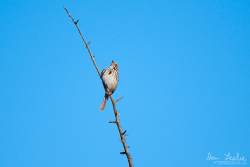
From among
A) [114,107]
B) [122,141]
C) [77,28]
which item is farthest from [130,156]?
[77,28]

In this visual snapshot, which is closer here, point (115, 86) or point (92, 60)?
point (92, 60)

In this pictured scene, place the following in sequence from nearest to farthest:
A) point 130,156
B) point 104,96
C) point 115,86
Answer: point 130,156 → point 104,96 → point 115,86

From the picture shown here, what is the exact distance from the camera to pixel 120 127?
5.02 meters

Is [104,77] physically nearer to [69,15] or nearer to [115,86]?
[115,86]

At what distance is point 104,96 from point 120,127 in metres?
3.82

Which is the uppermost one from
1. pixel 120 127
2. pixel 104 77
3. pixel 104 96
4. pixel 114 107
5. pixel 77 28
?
pixel 104 77

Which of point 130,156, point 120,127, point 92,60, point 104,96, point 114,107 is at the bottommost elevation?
point 130,156

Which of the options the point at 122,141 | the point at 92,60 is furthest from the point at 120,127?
the point at 92,60

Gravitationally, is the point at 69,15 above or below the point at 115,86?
below

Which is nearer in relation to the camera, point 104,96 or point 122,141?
point 122,141

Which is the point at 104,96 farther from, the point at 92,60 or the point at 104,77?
the point at 92,60

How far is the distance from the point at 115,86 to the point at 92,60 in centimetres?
403

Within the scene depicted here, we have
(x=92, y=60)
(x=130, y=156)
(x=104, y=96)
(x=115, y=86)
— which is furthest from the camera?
(x=115, y=86)

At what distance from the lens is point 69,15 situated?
223 inches
